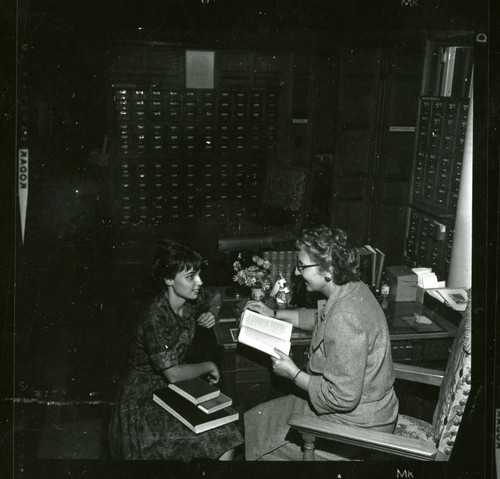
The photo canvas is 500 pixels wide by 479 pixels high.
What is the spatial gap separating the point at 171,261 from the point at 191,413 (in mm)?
765

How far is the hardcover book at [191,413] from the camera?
8.61 feet

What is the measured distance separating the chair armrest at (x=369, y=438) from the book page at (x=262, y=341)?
1.43 ft

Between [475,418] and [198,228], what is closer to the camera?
[475,418]

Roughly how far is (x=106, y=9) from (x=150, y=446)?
6.46 feet

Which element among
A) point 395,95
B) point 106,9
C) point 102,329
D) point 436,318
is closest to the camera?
point 106,9

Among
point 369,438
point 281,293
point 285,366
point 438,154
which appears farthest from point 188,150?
point 369,438

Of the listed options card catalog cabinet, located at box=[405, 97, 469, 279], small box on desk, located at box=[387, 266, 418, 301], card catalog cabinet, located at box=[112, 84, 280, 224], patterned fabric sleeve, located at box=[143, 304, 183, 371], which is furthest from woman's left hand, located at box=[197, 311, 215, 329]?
card catalog cabinet, located at box=[405, 97, 469, 279]

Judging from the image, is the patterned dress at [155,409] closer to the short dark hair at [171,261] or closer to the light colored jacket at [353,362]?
the short dark hair at [171,261]

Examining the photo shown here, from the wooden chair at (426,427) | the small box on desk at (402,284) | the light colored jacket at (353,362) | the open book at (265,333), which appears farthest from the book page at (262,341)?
the small box on desk at (402,284)

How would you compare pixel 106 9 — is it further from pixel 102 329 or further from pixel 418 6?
pixel 102 329

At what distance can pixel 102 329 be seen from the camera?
448cm

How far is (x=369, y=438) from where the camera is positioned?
2246mm

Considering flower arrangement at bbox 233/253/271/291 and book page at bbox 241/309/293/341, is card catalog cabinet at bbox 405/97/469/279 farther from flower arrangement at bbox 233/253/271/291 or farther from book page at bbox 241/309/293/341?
book page at bbox 241/309/293/341

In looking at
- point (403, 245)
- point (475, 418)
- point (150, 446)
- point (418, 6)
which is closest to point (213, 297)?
point (150, 446)
